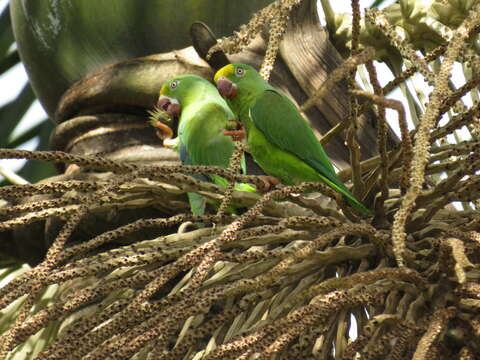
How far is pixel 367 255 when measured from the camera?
3.81ft

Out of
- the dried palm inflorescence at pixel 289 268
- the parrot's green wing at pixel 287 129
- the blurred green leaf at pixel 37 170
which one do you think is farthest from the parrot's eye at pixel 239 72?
the blurred green leaf at pixel 37 170

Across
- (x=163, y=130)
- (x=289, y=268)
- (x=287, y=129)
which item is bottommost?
(x=289, y=268)

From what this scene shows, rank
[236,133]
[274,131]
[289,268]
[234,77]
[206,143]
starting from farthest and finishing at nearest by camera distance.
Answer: [206,143] → [274,131] → [234,77] → [236,133] → [289,268]

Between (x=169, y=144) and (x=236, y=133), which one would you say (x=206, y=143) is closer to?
(x=169, y=144)

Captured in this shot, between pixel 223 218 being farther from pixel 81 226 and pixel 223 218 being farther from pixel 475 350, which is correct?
pixel 81 226

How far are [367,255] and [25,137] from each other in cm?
179

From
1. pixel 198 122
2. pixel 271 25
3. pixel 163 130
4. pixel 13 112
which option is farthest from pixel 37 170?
pixel 271 25

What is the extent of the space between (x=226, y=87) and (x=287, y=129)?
18 cm

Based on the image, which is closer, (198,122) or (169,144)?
(169,144)

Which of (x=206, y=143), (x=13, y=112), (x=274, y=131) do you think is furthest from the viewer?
(x=13, y=112)

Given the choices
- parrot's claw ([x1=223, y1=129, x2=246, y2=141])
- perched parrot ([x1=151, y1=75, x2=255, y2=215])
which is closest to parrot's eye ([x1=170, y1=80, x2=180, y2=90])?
perched parrot ([x1=151, y1=75, x2=255, y2=215])

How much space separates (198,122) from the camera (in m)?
2.18

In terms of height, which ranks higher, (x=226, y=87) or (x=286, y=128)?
(x=226, y=87)

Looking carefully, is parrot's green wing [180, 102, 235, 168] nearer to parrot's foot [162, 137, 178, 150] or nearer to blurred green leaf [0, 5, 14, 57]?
parrot's foot [162, 137, 178, 150]
